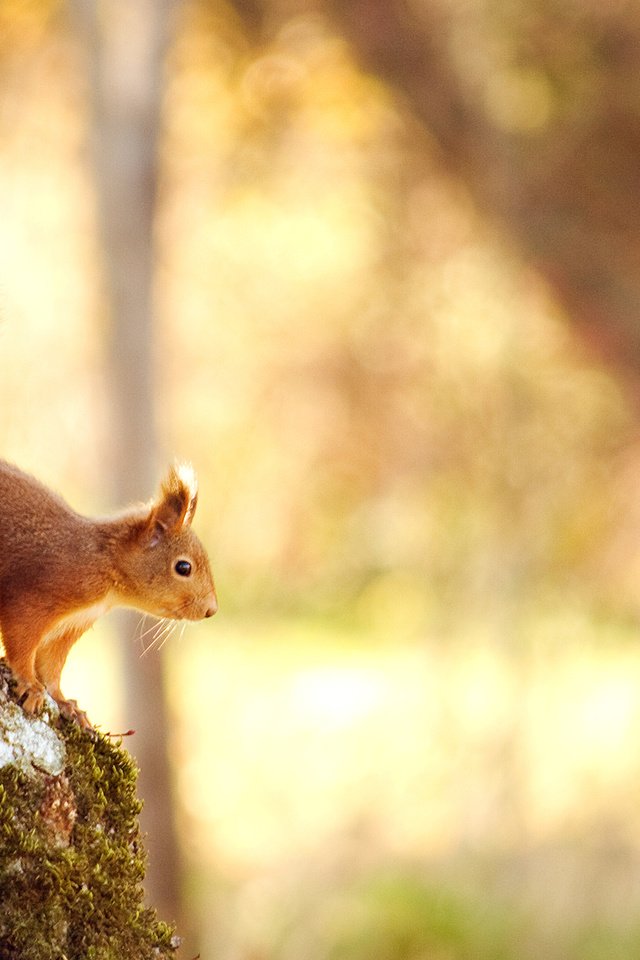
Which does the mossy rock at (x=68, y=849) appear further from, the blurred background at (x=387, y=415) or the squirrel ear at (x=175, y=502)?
the blurred background at (x=387, y=415)

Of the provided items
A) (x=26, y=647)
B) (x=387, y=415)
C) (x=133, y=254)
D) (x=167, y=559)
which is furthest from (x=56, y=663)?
(x=387, y=415)

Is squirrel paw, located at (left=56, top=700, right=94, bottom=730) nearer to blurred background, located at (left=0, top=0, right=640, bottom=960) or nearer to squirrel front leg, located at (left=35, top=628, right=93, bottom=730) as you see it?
squirrel front leg, located at (left=35, top=628, right=93, bottom=730)

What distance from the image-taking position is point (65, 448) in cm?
598

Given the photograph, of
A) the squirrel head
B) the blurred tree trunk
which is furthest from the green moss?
the blurred tree trunk

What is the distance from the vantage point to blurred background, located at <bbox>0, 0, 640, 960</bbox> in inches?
214

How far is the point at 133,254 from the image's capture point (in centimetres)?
435

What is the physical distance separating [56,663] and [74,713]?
0.47ft

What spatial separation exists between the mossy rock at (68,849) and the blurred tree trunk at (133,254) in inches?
118

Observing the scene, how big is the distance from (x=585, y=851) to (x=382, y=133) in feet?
12.5

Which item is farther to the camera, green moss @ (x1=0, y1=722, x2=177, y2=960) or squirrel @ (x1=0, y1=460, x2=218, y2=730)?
squirrel @ (x1=0, y1=460, x2=218, y2=730)

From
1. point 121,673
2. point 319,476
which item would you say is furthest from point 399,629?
point 121,673

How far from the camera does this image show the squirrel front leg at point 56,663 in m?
1.29

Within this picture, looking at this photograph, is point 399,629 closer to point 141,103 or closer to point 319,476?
point 319,476

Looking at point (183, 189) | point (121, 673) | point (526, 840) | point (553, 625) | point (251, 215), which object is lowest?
point (121, 673)
